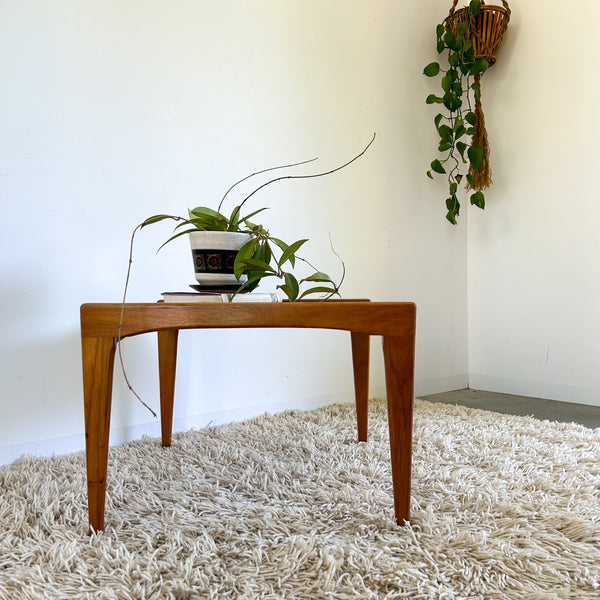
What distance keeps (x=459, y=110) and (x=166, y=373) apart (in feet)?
5.33

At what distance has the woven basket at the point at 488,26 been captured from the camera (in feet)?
6.62

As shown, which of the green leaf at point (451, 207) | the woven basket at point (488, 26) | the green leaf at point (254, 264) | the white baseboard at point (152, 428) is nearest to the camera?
the green leaf at point (254, 264)

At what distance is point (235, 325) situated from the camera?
83 cm

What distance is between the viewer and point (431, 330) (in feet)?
7.09

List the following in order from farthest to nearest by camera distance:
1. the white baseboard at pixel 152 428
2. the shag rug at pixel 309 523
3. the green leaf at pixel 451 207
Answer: the green leaf at pixel 451 207
the white baseboard at pixel 152 428
the shag rug at pixel 309 523

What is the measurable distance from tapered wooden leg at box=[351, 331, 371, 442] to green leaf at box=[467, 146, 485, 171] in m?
1.09

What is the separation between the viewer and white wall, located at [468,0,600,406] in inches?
75.0

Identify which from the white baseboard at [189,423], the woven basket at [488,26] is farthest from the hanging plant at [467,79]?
the white baseboard at [189,423]

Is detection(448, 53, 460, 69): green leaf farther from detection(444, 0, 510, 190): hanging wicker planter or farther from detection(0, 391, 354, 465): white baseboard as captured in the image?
detection(0, 391, 354, 465): white baseboard

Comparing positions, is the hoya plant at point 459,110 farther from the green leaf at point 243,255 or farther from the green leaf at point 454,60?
the green leaf at point 243,255

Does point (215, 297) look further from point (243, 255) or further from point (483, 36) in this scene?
point (483, 36)

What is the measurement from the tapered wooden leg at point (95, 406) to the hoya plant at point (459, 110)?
1.59m

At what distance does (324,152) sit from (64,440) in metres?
1.18

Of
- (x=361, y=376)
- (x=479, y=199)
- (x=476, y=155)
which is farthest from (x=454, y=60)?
(x=361, y=376)
